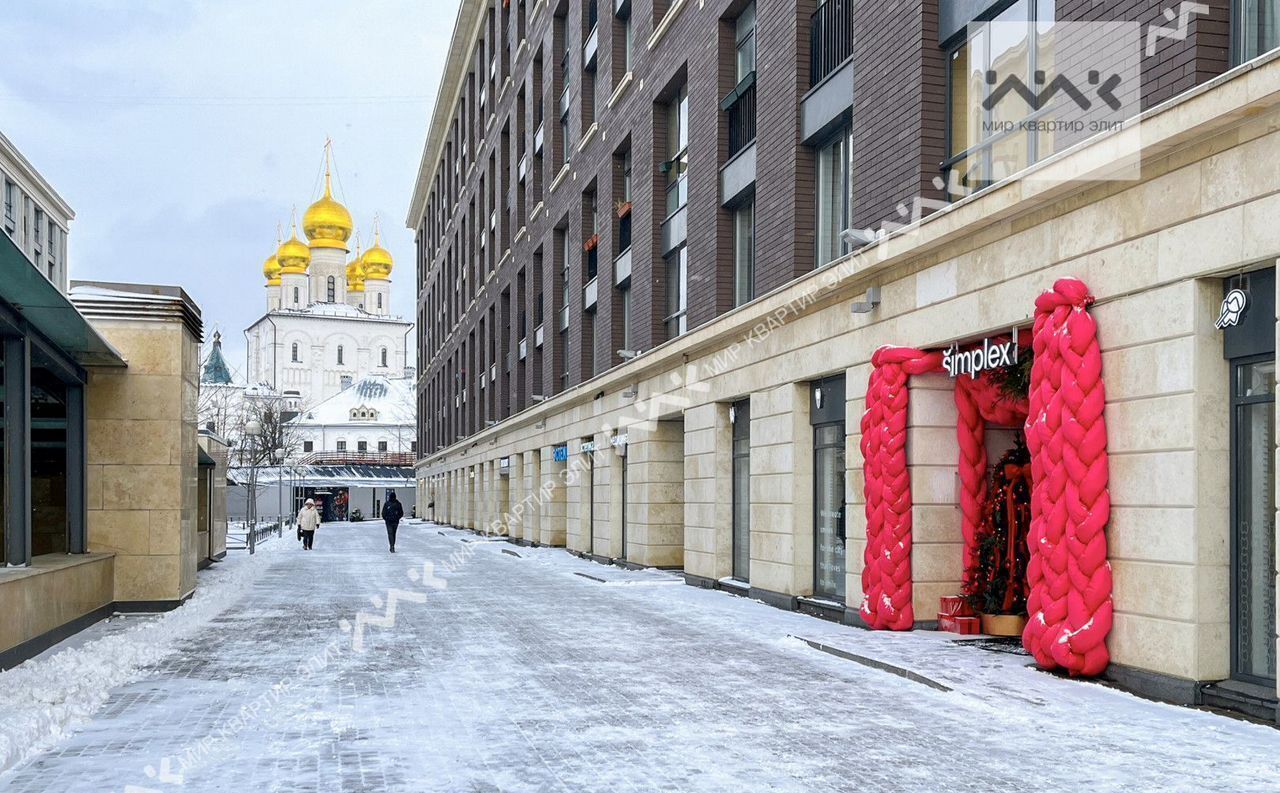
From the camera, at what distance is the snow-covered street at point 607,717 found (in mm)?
6852

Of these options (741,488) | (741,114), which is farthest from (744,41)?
(741,488)

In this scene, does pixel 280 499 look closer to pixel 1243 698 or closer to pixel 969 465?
pixel 969 465

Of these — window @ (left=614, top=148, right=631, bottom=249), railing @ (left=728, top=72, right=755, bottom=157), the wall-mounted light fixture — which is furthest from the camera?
window @ (left=614, top=148, right=631, bottom=249)

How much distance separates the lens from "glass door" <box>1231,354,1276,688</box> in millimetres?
8656

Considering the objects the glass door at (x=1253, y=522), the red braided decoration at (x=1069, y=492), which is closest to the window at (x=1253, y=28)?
the red braided decoration at (x=1069, y=492)

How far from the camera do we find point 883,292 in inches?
558

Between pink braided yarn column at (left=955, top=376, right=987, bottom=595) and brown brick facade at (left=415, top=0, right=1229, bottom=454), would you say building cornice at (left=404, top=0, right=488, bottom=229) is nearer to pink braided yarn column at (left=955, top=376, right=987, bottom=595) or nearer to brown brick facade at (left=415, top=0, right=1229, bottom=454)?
brown brick facade at (left=415, top=0, right=1229, bottom=454)

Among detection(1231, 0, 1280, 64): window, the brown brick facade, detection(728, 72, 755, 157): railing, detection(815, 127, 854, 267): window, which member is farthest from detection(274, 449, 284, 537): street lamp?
detection(1231, 0, 1280, 64): window

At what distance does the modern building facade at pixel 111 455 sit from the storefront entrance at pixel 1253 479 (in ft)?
35.6

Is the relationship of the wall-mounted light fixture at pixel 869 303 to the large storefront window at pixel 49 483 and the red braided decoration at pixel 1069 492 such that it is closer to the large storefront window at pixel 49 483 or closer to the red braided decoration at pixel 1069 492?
the red braided decoration at pixel 1069 492

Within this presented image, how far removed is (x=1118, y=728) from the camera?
26.5 ft

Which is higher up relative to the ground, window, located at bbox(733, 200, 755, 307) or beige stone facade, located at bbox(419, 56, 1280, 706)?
window, located at bbox(733, 200, 755, 307)

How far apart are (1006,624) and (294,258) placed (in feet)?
426

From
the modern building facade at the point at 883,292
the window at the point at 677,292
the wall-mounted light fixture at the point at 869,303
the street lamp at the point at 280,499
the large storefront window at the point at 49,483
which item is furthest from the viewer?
the street lamp at the point at 280,499
